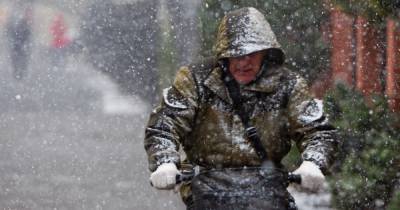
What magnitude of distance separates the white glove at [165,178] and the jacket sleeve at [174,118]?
0.74ft

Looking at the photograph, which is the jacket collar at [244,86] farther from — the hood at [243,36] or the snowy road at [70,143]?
the snowy road at [70,143]

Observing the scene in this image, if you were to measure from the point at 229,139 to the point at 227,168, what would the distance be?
0.94 feet

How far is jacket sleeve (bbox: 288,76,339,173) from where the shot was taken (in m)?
4.59

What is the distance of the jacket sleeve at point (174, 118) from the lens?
4605 millimetres

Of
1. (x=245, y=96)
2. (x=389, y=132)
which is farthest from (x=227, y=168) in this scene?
(x=389, y=132)

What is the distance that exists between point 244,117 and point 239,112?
36mm

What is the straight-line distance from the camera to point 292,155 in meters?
9.32

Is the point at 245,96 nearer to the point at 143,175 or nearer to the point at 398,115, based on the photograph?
the point at 398,115

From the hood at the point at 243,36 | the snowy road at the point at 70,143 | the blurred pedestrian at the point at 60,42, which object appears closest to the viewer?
the hood at the point at 243,36

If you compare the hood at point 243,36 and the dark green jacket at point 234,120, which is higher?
the hood at point 243,36

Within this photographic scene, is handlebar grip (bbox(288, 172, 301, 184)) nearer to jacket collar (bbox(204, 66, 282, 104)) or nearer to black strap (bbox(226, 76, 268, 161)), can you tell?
black strap (bbox(226, 76, 268, 161))

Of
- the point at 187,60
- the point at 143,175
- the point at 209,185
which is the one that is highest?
the point at 187,60

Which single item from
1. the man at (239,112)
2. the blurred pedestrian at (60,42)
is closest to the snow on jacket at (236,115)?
the man at (239,112)

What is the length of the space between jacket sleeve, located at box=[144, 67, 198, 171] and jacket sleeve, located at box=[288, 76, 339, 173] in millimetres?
473
